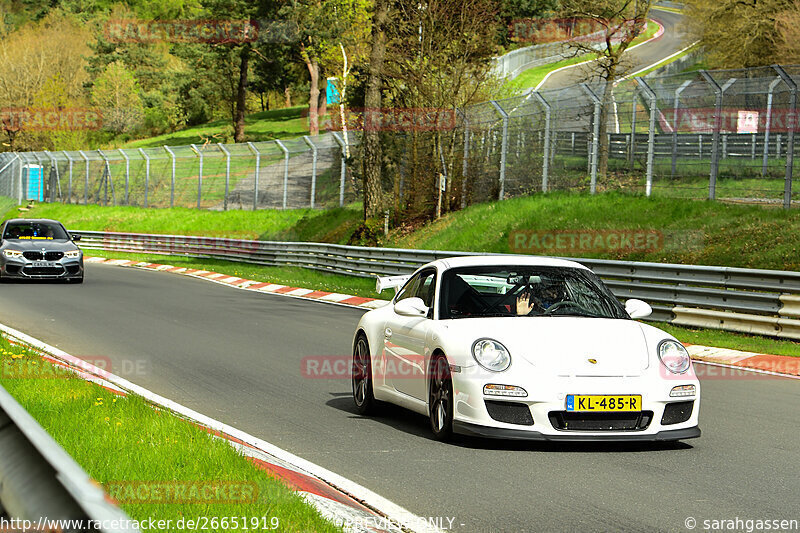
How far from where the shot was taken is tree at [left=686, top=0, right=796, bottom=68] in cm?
4638

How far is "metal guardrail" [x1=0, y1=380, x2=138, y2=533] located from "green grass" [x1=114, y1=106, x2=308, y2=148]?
8221cm

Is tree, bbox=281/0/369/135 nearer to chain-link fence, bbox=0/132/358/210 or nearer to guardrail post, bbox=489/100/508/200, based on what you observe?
chain-link fence, bbox=0/132/358/210

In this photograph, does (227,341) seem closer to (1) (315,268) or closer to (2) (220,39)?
(1) (315,268)

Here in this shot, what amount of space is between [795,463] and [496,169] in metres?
23.1

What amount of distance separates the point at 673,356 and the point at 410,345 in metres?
2.03

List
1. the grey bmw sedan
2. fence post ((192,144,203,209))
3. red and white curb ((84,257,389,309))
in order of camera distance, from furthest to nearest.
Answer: fence post ((192,144,203,209)) → the grey bmw sedan → red and white curb ((84,257,389,309))

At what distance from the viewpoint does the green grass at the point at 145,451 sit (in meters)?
5.00

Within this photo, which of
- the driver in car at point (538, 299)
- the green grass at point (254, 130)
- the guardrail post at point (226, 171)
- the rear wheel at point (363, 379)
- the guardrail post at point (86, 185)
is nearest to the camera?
the driver in car at point (538, 299)

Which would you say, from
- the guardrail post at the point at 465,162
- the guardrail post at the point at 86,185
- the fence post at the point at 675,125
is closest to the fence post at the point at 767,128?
the fence post at the point at 675,125

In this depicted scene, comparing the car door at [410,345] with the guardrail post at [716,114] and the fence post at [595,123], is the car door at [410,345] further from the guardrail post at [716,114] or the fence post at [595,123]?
the fence post at [595,123]

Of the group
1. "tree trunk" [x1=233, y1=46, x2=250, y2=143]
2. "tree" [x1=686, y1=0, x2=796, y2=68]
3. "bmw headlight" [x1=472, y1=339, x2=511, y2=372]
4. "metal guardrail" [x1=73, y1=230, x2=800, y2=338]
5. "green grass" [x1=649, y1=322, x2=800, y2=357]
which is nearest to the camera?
"bmw headlight" [x1=472, y1=339, x2=511, y2=372]

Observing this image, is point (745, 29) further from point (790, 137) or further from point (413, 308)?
point (413, 308)

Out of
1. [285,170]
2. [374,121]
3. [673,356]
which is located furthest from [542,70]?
[673,356]

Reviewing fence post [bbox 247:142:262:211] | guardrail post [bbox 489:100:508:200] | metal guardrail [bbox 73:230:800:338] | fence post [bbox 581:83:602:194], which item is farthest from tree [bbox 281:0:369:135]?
metal guardrail [bbox 73:230:800:338]
